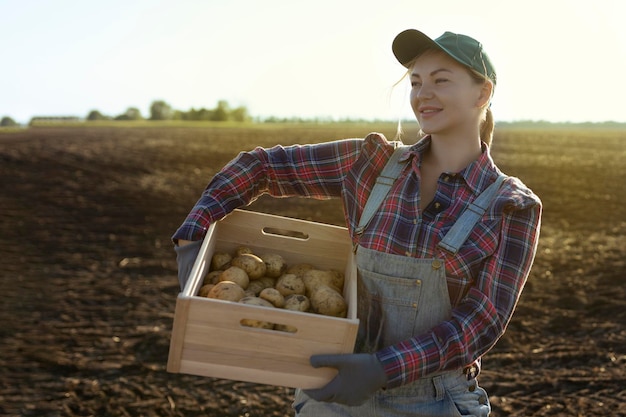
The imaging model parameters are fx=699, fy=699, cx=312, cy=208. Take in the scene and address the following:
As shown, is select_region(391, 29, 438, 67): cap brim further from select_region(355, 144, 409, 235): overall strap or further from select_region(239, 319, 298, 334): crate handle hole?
select_region(239, 319, 298, 334): crate handle hole

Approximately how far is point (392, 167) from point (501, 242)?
359 millimetres

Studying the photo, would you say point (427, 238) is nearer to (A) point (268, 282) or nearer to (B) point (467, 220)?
(B) point (467, 220)

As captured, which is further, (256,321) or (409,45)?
(409,45)

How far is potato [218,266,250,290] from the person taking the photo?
1767 mm

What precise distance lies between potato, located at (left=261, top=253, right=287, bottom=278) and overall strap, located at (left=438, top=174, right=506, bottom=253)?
0.52 m

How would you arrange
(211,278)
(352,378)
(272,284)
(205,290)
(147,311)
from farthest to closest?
(147,311), (272,284), (211,278), (205,290), (352,378)

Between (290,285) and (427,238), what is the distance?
0.39 meters

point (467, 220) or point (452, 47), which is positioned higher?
point (452, 47)

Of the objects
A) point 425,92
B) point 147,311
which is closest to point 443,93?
point 425,92

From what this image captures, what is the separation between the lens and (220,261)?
194 cm

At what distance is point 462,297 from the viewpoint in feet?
5.60

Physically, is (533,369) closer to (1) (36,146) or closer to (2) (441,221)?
(2) (441,221)

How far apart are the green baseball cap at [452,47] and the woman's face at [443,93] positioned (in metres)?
0.03

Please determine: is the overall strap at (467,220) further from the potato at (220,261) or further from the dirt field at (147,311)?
the dirt field at (147,311)
